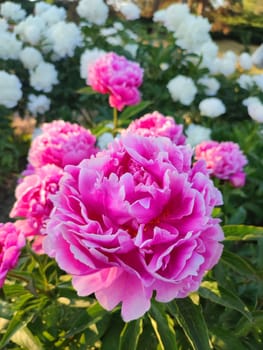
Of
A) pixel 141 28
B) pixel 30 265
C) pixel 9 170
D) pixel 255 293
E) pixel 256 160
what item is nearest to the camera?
pixel 30 265

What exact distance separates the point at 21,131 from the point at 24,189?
2.40 meters

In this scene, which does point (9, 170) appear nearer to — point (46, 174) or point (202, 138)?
point (202, 138)

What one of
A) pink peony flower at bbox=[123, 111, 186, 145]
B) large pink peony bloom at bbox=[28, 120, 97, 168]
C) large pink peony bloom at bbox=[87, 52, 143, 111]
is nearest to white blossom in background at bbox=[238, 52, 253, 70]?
large pink peony bloom at bbox=[87, 52, 143, 111]

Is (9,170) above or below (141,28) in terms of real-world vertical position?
below

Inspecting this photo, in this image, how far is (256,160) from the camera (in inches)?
114

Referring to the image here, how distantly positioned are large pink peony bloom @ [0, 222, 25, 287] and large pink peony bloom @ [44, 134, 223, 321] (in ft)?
0.66

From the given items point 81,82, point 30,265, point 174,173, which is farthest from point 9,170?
point 174,173

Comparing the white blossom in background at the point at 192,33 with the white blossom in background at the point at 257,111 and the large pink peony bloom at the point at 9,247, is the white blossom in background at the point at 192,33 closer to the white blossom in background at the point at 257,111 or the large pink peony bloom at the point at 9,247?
the white blossom in background at the point at 257,111

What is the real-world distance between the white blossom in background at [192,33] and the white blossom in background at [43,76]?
33.1 inches

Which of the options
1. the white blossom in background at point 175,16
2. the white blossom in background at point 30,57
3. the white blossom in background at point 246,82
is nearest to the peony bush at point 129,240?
the white blossom in background at point 30,57

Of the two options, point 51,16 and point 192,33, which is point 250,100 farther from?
point 51,16

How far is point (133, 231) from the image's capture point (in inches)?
35.7

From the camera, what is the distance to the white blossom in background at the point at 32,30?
330cm

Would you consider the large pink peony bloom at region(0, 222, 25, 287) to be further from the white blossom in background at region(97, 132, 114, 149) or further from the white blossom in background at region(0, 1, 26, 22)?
the white blossom in background at region(0, 1, 26, 22)
